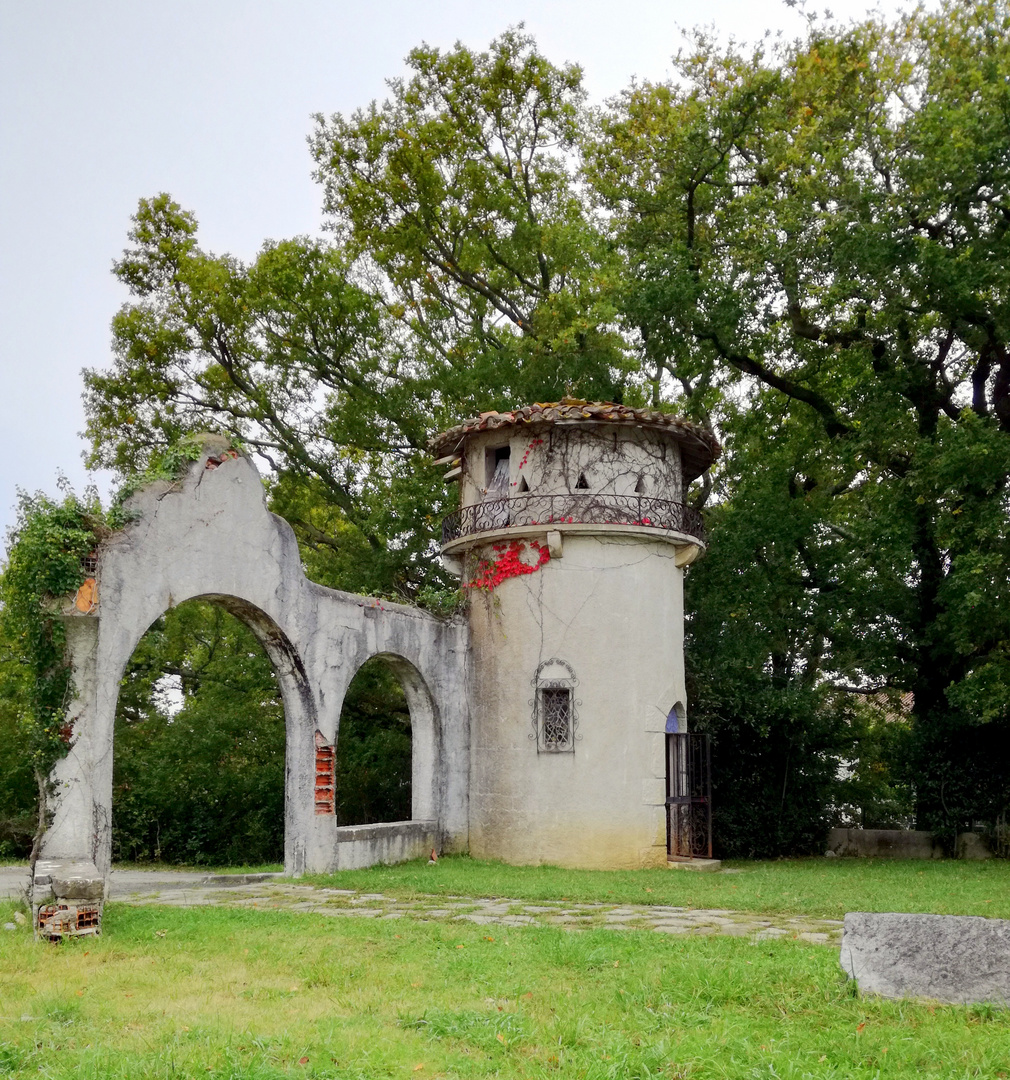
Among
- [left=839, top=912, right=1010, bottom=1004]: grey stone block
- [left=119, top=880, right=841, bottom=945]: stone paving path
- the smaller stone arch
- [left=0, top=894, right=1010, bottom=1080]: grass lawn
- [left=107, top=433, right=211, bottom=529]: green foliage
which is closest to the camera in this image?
[left=0, top=894, right=1010, bottom=1080]: grass lawn

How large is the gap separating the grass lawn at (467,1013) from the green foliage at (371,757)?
12725 millimetres

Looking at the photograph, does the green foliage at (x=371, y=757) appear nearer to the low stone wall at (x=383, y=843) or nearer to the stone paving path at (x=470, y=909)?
the low stone wall at (x=383, y=843)

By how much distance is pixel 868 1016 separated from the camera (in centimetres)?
654

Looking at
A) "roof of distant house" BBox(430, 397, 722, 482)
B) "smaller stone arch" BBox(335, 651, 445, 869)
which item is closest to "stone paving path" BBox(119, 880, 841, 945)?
"smaller stone arch" BBox(335, 651, 445, 869)

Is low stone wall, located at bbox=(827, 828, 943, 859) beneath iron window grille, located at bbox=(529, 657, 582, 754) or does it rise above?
beneath

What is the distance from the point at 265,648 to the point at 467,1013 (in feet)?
29.2

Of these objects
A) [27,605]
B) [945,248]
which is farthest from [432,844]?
[945,248]

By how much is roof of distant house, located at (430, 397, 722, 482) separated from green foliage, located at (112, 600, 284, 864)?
7293 millimetres

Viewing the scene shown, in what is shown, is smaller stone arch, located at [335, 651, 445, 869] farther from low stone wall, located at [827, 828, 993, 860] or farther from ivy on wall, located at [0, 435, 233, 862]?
low stone wall, located at [827, 828, 993, 860]

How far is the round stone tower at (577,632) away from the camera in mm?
16516

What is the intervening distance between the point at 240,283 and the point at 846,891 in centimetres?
1660

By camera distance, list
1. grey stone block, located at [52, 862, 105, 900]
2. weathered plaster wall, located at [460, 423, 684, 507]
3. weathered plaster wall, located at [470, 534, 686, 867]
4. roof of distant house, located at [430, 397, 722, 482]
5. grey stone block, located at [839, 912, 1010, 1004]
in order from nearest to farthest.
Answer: grey stone block, located at [839, 912, 1010, 1004] → grey stone block, located at [52, 862, 105, 900] → weathered plaster wall, located at [470, 534, 686, 867] → roof of distant house, located at [430, 397, 722, 482] → weathered plaster wall, located at [460, 423, 684, 507]

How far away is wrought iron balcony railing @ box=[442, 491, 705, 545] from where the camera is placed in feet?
55.5

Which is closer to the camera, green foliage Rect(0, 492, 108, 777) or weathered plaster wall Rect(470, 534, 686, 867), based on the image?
green foliage Rect(0, 492, 108, 777)
